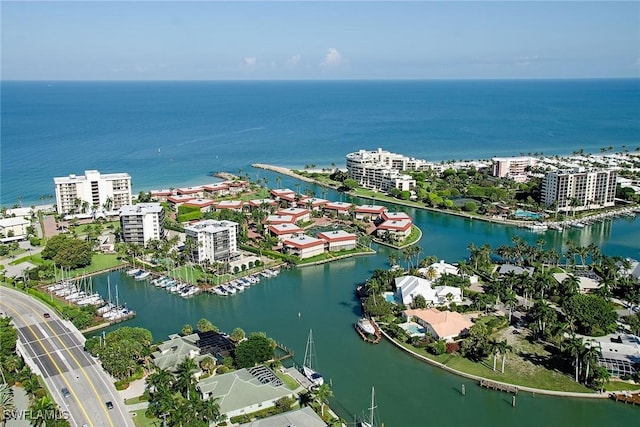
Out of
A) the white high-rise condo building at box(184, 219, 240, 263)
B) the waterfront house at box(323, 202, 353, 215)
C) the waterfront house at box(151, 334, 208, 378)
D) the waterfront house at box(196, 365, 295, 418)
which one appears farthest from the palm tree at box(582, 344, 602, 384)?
the waterfront house at box(323, 202, 353, 215)

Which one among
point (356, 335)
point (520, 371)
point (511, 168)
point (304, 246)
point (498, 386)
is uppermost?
point (511, 168)

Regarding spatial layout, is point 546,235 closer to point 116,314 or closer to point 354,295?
point 354,295

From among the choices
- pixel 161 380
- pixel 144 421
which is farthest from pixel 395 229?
pixel 144 421

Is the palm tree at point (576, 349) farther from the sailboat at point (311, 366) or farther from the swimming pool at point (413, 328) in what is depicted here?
the sailboat at point (311, 366)

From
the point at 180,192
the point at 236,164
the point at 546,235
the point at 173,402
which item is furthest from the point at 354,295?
the point at 236,164

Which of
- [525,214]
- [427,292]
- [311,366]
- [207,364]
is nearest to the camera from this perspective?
[207,364]

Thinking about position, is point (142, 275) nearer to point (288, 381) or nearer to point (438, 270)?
point (288, 381)

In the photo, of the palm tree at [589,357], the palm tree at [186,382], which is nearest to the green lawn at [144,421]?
the palm tree at [186,382]
